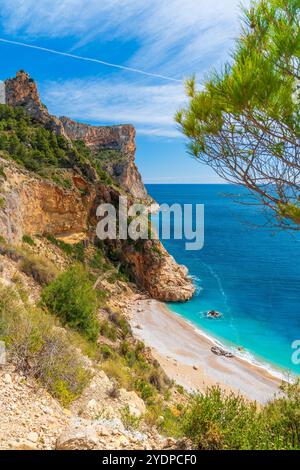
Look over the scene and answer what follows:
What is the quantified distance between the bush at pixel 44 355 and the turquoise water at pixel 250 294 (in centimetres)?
332

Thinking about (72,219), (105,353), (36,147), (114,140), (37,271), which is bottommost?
(105,353)

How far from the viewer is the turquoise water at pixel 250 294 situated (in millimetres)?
18609

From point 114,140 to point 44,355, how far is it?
6200 centimetres

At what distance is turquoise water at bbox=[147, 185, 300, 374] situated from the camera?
61.1ft

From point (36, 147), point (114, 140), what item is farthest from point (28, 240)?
point (114, 140)

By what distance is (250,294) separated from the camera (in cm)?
2608

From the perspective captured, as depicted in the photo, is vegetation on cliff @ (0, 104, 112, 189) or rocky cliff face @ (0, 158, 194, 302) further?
vegetation on cliff @ (0, 104, 112, 189)

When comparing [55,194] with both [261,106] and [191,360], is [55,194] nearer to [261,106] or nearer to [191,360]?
[191,360]

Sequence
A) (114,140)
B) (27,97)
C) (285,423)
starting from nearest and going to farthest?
(285,423), (27,97), (114,140)

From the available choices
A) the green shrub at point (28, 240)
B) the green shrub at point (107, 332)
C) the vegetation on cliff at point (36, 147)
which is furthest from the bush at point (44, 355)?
the vegetation on cliff at point (36, 147)

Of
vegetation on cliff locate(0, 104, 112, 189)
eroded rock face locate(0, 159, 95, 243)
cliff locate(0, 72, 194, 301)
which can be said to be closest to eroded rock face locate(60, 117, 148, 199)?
cliff locate(0, 72, 194, 301)

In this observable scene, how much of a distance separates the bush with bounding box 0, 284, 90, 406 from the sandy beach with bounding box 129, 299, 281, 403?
9134 millimetres

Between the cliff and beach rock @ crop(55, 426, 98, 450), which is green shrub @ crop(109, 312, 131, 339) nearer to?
the cliff
